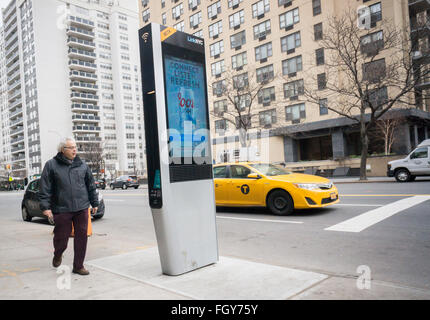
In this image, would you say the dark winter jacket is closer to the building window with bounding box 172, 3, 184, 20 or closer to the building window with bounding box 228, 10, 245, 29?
the building window with bounding box 228, 10, 245, 29

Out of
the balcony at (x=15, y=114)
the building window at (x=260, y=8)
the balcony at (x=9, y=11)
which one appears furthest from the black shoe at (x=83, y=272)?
the balcony at (x=9, y=11)

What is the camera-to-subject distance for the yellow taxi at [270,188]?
902 centimetres

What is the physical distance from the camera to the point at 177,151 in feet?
14.2

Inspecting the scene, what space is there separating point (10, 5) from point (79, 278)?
117388mm

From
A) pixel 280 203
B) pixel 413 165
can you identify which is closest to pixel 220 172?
pixel 280 203

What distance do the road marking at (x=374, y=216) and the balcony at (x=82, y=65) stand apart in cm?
8985

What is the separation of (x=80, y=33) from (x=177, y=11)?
47033mm

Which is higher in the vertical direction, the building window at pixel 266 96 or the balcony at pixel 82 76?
the balcony at pixel 82 76

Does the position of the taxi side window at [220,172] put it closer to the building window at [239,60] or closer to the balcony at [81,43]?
the building window at [239,60]

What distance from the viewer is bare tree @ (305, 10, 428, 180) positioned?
2111 centimetres

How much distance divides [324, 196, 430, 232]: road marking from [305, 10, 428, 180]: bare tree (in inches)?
477

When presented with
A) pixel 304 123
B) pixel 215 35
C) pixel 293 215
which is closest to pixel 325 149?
pixel 304 123

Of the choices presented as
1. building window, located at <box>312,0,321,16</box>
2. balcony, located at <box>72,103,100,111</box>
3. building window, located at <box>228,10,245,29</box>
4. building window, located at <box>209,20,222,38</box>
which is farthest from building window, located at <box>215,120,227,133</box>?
balcony, located at <box>72,103,100,111</box>

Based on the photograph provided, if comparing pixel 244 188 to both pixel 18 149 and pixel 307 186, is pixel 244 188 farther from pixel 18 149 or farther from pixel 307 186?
pixel 18 149
